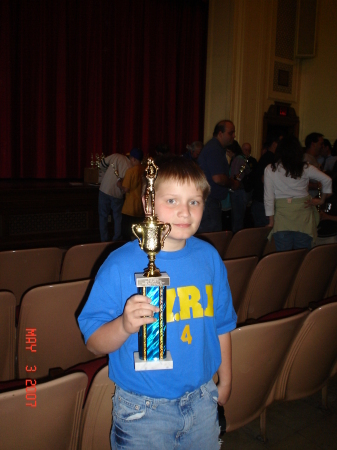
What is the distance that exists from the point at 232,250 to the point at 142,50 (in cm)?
684

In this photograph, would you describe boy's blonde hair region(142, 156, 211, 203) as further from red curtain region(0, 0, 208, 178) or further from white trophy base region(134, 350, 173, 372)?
red curtain region(0, 0, 208, 178)

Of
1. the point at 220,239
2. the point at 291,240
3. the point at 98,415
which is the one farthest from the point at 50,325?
the point at 291,240

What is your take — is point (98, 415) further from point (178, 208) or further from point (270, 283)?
point (270, 283)

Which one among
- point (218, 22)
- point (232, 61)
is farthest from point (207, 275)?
point (218, 22)

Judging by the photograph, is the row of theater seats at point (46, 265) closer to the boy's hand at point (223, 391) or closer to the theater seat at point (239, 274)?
the theater seat at point (239, 274)

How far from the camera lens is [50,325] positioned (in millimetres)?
1780

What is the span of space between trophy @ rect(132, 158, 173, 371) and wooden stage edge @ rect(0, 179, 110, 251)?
4872mm

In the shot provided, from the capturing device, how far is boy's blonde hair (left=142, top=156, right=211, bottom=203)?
1.12m

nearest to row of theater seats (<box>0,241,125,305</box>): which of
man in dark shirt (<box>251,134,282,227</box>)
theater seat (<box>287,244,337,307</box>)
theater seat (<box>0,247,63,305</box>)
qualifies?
theater seat (<box>0,247,63,305</box>)

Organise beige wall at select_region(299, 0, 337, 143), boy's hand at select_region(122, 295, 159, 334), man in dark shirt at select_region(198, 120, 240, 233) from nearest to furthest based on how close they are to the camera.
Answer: boy's hand at select_region(122, 295, 159, 334) → man in dark shirt at select_region(198, 120, 240, 233) → beige wall at select_region(299, 0, 337, 143)

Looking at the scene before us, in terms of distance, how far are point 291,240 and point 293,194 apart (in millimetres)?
393

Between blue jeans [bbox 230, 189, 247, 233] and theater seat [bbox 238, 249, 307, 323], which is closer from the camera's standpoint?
theater seat [bbox 238, 249, 307, 323]

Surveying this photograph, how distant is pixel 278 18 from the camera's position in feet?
27.9

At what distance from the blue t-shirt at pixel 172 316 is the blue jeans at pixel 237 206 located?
458 centimetres
